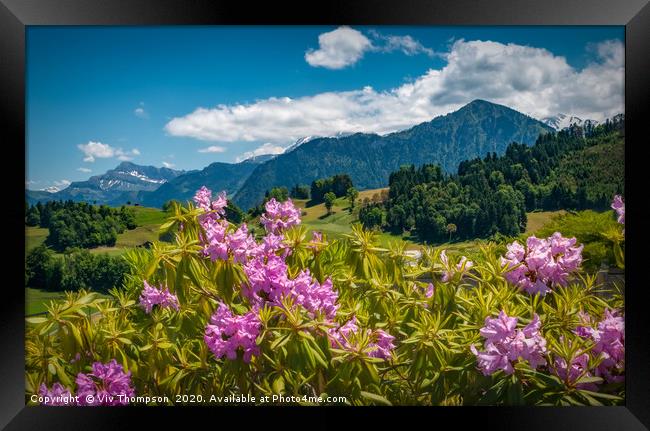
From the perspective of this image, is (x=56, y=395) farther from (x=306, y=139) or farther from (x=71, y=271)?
(x=306, y=139)

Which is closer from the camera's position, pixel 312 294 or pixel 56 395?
pixel 312 294

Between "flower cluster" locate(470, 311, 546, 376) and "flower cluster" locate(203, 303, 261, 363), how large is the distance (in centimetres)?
100

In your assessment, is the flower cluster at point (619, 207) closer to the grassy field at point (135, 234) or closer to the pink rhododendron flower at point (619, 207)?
the pink rhododendron flower at point (619, 207)

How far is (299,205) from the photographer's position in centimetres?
268

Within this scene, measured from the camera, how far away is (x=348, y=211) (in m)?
2.65

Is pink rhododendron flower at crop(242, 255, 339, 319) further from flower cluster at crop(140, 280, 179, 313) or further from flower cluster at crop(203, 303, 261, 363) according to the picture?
flower cluster at crop(140, 280, 179, 313)

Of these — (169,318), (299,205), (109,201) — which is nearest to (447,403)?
(299,205)

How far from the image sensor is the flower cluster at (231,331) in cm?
213

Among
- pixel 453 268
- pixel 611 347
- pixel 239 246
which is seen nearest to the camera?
pixel 239 246

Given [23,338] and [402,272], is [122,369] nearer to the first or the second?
[23,338]

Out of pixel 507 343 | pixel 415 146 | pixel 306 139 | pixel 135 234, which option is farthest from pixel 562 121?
pixel 135 234

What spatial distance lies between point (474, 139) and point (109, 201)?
2.04 m

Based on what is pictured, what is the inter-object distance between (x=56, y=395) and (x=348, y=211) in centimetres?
183

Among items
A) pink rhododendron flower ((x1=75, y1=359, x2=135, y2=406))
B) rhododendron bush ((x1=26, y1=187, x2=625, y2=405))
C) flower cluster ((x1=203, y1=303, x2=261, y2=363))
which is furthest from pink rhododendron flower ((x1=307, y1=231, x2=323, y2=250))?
pink rhododendron flower ((x1=75, y1=359, x2=135, y2=406))
